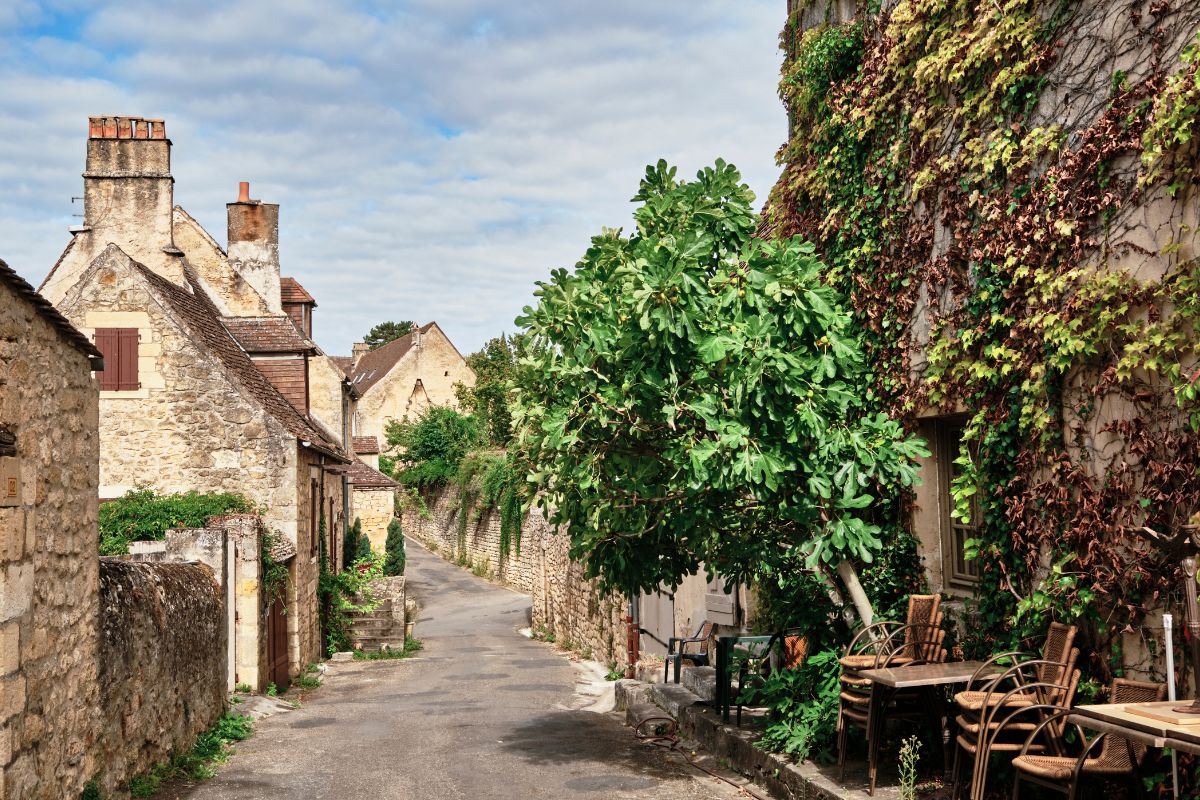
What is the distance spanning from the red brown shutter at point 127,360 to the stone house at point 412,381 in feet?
108

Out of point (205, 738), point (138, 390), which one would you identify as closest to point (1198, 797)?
point (205, 738)

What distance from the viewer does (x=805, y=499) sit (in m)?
7.54

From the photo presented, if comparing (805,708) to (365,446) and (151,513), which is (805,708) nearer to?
(151,513)

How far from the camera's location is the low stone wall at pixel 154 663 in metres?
7.68

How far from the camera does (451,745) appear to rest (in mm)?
10633

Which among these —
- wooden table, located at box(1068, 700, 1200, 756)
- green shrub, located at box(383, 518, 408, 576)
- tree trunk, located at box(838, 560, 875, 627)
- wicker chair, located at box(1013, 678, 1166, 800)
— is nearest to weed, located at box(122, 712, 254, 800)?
tree trunk, located at box(838, 560, 875, 627)

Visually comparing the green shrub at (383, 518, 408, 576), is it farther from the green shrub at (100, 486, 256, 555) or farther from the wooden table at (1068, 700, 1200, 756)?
the wooden table at (1068, 700, 1200, 756)

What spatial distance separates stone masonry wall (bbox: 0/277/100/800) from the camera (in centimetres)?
551

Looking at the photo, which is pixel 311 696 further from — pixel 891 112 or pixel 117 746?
pixel 891 112

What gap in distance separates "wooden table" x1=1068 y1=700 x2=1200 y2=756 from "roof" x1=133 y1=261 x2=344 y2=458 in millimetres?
13274

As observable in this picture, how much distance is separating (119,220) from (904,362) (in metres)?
16.5

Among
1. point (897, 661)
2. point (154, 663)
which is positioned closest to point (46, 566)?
point (154, 663)

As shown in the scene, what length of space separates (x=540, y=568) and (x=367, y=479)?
9821 mm

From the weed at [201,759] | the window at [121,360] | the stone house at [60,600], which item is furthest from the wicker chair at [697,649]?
the window at [121,360]
